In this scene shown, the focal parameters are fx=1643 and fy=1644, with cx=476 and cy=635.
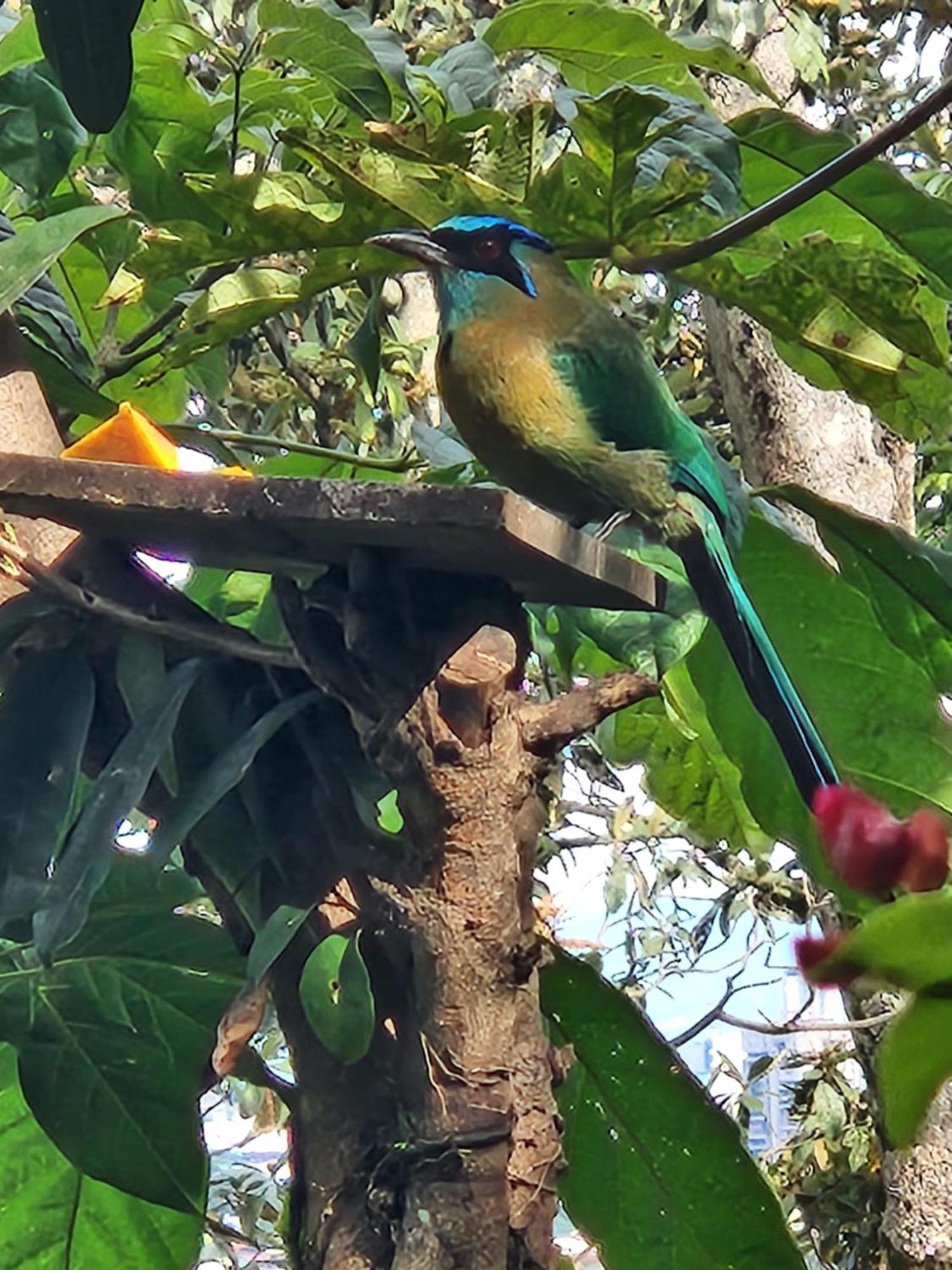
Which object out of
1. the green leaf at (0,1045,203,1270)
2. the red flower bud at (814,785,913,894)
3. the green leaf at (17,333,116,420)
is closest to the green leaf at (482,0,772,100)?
the green leaf at (17,333,116,420)

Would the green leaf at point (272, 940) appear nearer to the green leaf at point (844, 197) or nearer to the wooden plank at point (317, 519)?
the wooden plank at point (317, 519)

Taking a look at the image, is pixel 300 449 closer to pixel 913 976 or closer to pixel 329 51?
pixel 329 51

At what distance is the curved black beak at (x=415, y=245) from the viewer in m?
0.93

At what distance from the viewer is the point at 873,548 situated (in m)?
0.97

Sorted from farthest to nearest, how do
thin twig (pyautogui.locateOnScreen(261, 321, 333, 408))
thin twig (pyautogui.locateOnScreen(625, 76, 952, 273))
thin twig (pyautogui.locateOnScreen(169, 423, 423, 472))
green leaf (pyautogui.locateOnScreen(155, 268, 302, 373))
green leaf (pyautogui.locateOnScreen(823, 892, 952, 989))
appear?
thin twig (pyautogui.locateOnScreen(261, 321, 333, 408)) → thin twig (pyautogui.locateOnScreen(169, 423, 423, 472)) → green leaf (pyautogui.locateOnScreen(155, 268, 302, 373)) → thin twig (pyautogui.locateOnScreen(625, 76, 952, 273)) → green leaf (pyautogui.locateOnScreen(823, 892, 952, 989))

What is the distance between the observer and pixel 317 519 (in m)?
0.66

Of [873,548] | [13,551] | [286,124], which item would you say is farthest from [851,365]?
[13,551]

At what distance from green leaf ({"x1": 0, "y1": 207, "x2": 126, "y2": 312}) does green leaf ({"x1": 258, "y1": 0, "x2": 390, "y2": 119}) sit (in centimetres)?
19

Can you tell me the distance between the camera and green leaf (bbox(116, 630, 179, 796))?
0.77m

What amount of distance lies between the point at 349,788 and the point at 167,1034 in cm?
16

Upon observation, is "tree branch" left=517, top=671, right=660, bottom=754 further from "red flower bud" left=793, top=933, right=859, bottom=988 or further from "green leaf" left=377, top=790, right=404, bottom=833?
"red flower bud" left=793, top=933, right=859, bottom=988

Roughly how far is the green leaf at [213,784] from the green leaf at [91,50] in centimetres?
27

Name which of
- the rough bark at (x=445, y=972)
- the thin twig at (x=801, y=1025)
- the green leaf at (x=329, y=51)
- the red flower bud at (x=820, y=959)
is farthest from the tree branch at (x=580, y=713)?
the thin twig at (x=801, y=1025)

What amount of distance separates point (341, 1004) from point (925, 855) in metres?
0.56
